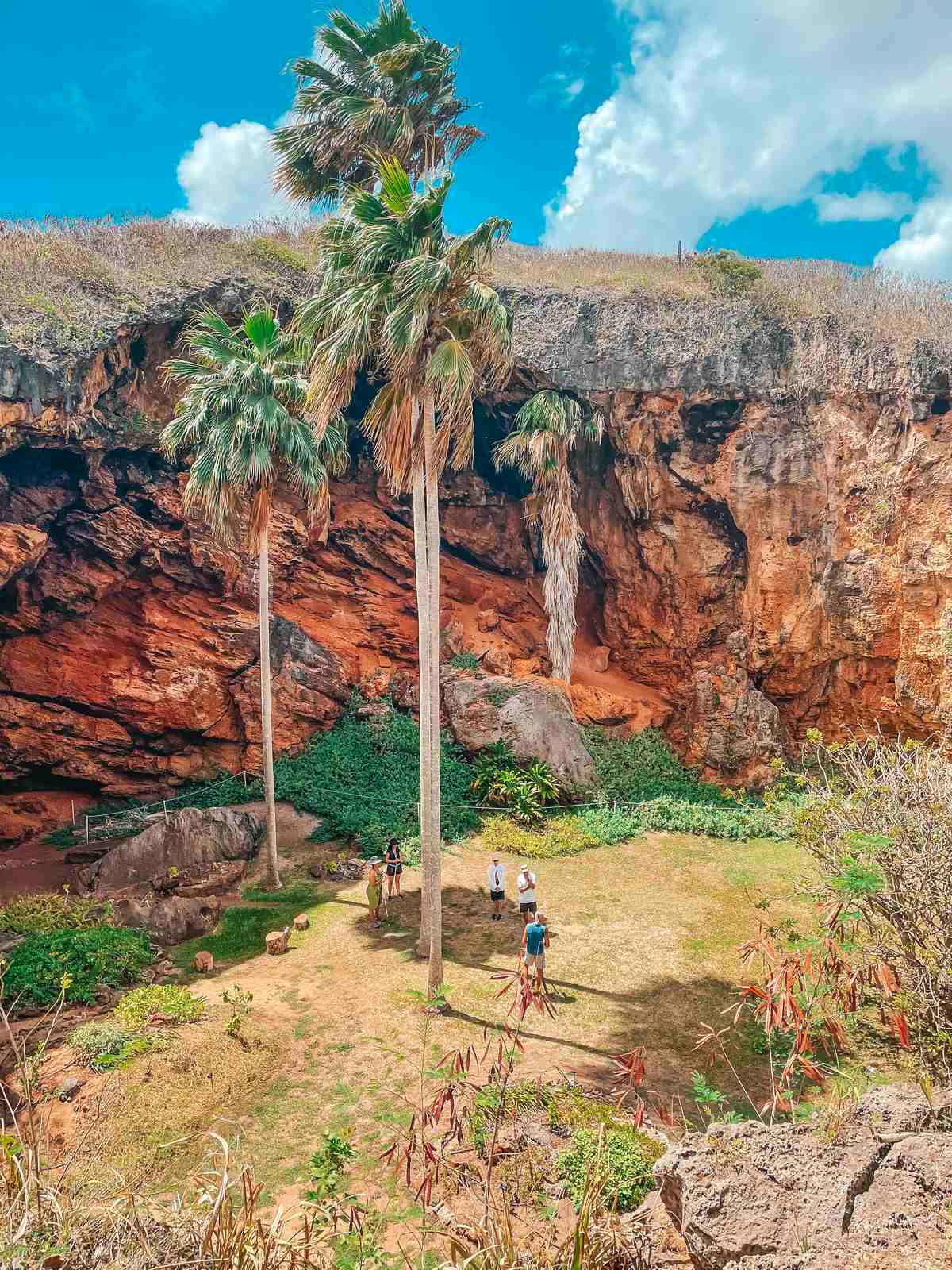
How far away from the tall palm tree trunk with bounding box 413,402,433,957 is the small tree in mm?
4984

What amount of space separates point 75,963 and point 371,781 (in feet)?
29.2

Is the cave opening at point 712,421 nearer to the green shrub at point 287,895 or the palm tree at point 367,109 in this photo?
the palm tree at point 367,109

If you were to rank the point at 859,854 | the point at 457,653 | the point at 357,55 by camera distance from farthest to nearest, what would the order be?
the point at 457,653 → the point at 357,55 → the point at 859,854

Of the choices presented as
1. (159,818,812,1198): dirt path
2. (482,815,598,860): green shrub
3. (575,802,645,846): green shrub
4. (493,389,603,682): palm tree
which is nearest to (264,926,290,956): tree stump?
(159,818,812,1198): dirt path

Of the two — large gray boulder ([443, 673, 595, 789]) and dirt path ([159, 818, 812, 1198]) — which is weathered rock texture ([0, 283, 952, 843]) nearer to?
large gray boulder ([443, 673, 595, 789])

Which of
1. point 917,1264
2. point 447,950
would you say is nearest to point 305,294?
point 447,950

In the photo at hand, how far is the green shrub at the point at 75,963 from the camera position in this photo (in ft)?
30.5

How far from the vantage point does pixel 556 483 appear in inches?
746

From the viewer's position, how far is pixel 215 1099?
7465mm

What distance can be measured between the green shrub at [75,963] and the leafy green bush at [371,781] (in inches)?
222

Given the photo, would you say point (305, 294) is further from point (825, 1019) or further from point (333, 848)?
point (825, 1019)

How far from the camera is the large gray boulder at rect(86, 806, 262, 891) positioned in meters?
14.0

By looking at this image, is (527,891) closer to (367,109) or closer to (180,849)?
(180,849)

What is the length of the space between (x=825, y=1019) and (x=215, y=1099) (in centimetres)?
608
